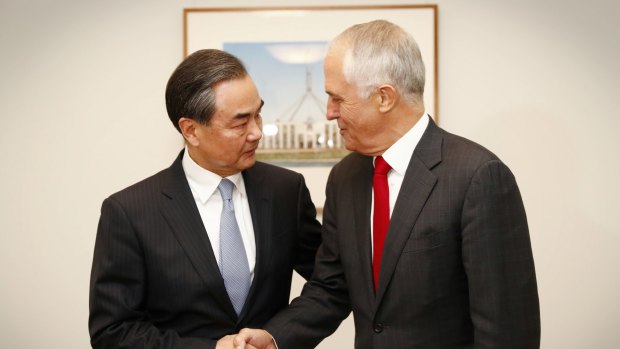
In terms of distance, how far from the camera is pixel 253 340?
2020mm

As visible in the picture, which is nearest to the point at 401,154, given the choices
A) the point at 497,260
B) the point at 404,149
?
the point at 404,149

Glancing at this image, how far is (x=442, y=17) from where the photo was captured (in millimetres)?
3338

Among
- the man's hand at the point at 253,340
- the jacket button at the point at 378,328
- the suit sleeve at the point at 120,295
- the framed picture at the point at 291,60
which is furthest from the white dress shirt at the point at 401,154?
the framed picture at the point at 291,60

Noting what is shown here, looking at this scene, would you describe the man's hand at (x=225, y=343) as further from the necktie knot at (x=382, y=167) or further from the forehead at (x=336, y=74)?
the forehead at (x=336, y=74)

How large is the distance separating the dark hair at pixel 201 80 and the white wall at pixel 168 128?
1378 millimetres

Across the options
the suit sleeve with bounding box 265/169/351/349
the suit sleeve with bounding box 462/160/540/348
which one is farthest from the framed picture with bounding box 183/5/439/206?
the suit sleeve with bounding box 462/160/540/348

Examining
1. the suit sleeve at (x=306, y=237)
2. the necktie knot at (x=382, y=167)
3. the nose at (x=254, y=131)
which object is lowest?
the suit sleeve at (x=306, y=237)

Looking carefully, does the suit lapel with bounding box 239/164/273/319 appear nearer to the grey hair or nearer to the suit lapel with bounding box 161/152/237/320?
the suit lapel with bounding box 161/152/237/320

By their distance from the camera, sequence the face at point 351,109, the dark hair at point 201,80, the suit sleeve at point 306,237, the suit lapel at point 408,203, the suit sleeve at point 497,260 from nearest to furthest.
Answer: the suit sleeve at point 497,260 → the suit lapel at point 408,203 → the face at point 351,109 → the dark hair at point 201,80 → the suit sleeve at point 306,237

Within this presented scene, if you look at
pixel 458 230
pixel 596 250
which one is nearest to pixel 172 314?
pixel 458 230

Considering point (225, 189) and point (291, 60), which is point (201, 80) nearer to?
point (225, 189)

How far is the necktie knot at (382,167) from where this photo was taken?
6.37 feet

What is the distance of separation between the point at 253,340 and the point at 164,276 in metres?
0.32

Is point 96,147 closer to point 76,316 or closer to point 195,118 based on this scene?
point 76,316
